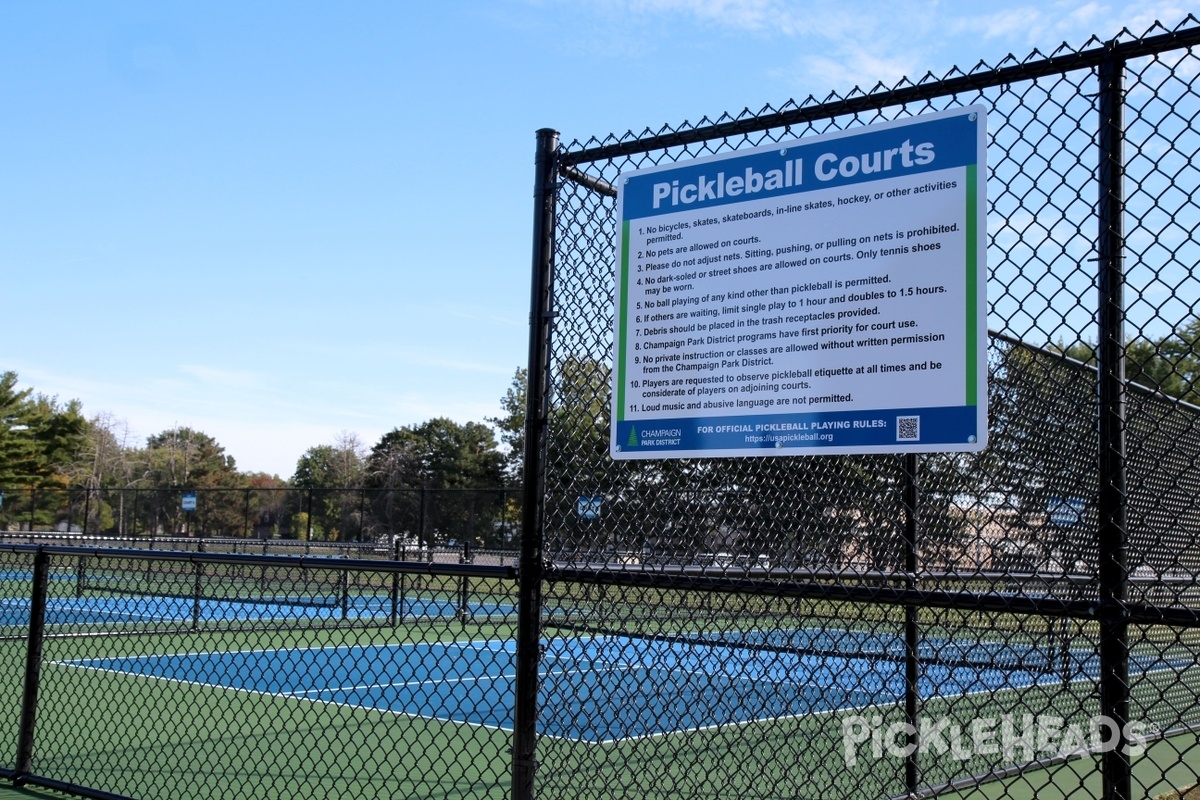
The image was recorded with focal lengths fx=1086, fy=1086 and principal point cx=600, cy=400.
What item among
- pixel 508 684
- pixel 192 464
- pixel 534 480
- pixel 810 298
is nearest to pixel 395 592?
pixel 508 684

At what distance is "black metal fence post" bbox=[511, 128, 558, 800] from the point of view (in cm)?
380

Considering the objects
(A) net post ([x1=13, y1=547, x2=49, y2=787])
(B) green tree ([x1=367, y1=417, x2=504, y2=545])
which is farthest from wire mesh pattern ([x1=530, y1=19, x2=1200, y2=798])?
(B) green tree ([x1=367, y1=417, x2=504, y2=545])

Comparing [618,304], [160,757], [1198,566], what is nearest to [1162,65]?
[618,304]

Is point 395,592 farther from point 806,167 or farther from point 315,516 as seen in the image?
point 315,516

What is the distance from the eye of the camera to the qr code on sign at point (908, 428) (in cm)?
302

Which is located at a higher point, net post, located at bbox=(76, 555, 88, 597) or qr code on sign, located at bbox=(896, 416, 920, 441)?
qr code on sign, located at bbox=(896, 416, 920, 441)

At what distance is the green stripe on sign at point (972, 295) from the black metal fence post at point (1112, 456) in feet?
1.00

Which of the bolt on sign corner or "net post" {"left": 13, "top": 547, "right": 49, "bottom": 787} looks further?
"net post" {"left": 13, "top": 547, "right": 49, "bottom": 787}

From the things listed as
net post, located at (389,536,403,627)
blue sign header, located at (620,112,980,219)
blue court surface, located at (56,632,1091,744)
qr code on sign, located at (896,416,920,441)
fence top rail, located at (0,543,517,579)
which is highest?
blue sign header, located at (620,112,980,219)

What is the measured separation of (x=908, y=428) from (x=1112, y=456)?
0.52 m

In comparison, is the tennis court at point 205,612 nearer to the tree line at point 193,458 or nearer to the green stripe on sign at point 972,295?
the green stripe on sign at point 972,295

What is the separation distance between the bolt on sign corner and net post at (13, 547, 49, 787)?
4272 millimetres

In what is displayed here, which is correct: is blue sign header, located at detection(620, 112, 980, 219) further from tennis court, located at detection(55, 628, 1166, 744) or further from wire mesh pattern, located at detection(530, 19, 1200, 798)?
tennis court, located at detection(55, 628, 1166, 744)

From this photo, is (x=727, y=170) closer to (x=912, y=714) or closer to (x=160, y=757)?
(x=912, y=714)
